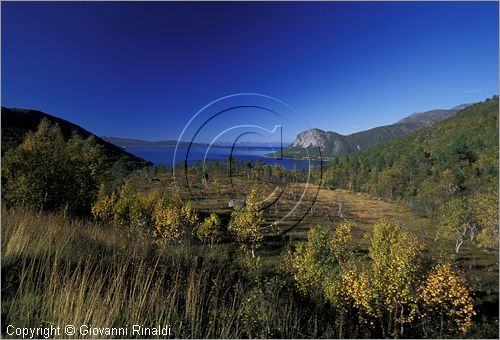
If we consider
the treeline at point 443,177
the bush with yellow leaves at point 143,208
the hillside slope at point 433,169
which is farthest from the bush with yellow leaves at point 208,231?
the hillside slope at point 433,169

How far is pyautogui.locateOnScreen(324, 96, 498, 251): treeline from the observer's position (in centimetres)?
5059

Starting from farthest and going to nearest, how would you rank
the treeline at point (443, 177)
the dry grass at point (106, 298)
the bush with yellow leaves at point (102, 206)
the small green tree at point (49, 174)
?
the treeline at point (443, 177), the bush with yellow leaves at point (102, 206), the small green tree at point (49, 174), the dry grass at point (106, 298)

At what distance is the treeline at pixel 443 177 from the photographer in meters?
50.6

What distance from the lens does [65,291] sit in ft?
12.4

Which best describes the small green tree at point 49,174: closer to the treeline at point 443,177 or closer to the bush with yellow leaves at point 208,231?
the bush with yellow leaves at point 208,231

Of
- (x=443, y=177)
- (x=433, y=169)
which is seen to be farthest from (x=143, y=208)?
(x=433, y=169)

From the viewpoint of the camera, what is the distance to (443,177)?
72.8m

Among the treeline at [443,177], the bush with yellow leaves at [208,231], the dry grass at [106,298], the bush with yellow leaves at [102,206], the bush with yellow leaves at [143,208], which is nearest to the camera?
the dry grass at [106,298]

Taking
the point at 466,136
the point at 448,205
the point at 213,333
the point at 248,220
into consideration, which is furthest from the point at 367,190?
the point at 213,333

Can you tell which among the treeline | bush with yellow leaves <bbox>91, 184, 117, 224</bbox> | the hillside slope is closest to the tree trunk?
the treeline

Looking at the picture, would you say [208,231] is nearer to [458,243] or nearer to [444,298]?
[444,298]

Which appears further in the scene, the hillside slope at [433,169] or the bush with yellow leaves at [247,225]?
the hillside slope at [433,169]

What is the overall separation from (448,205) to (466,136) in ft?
139

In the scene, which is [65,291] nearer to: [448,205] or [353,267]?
[353,267]
